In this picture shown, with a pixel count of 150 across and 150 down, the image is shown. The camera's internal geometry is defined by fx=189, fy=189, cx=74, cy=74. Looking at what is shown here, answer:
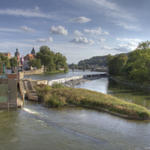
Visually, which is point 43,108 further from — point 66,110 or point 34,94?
point 34,94

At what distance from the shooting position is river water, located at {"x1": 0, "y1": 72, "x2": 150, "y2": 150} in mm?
12508

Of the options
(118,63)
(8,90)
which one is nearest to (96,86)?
(8,90)

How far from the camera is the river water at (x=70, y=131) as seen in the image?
12508 mm

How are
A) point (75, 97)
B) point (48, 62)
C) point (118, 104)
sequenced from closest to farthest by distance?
point (118, 104) → point (75, 97) → point (48, 62)

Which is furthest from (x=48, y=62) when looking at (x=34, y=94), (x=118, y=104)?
(x=118, y=104)

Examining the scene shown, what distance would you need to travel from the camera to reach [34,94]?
27.5 m

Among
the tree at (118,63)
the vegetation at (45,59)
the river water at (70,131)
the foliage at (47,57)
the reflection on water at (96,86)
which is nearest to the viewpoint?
the river water at (70,131)

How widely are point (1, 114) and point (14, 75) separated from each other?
4595mm

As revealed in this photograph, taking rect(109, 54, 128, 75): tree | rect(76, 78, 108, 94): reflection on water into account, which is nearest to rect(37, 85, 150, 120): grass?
rect(76, 78, 108, 94): reflection on water

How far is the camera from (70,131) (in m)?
14.8

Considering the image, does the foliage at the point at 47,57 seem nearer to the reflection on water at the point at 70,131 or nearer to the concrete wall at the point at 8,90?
the concrete wall at the point at 8,90

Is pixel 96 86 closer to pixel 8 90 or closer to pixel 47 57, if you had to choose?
pixel 8 90

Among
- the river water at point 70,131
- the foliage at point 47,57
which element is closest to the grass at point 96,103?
the river water at point 70,131

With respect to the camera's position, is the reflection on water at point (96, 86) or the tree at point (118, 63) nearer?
the reflection on water at point (96, 86)
